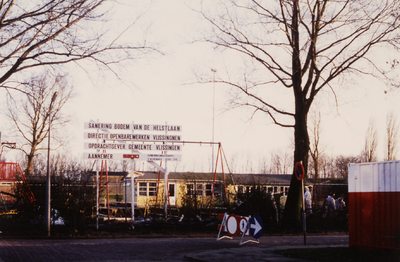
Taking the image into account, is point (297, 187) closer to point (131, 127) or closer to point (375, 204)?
point (131, 127)

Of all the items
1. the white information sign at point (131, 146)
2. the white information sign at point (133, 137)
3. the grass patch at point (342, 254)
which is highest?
the white information sign at point (133, 137)

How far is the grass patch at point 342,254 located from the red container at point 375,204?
206 mm

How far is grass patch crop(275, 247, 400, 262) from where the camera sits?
11070 mm

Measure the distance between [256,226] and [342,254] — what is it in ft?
11.4

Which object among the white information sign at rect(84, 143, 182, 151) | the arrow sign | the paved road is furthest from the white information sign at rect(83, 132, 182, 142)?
the arrow sign

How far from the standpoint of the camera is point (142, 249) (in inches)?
558

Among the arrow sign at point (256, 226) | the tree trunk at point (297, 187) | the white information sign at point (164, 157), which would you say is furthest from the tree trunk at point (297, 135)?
the arrow sign at point (256, 226)

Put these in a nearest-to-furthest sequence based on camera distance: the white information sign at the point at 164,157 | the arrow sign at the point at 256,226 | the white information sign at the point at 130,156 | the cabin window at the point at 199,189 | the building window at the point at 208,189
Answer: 1. the arrow sign at the point at 256,226
2. the white information sign at the point at 130,156
3. the cabin window at the point at 199,189
4. the white information sign at the point at 164,157
5. the building window at the point at 208,189

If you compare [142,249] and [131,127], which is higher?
[131,127]

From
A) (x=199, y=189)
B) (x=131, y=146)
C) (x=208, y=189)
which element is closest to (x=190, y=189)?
(x=199, y=189)

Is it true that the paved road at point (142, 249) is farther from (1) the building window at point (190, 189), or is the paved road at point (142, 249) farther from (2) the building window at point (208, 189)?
(2) the building window at point (208, 189)

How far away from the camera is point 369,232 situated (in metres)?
11.7

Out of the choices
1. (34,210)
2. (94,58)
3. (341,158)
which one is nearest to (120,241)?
(34,210)

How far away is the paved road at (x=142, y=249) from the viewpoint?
12.1m
